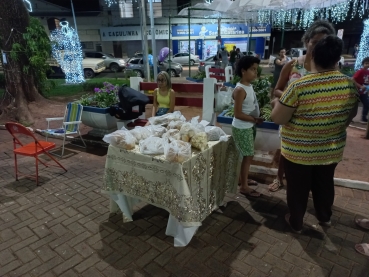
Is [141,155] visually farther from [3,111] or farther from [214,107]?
[3,111]

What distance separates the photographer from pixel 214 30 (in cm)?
2441

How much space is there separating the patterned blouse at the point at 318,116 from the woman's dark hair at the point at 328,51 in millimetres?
94

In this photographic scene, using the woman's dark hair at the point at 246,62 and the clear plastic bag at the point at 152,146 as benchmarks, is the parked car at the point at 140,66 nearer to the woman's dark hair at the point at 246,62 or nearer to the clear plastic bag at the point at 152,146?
the woman's dark hair at the point at 246,62

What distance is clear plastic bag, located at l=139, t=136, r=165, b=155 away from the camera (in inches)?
92.0

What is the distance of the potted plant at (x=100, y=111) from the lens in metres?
5.20

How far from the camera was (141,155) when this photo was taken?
94.6 inches

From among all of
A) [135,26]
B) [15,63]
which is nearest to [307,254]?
[15,63]

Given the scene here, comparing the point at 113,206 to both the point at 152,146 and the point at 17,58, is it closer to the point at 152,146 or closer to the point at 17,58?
the point at 152,146

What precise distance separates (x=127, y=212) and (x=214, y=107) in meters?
2.25

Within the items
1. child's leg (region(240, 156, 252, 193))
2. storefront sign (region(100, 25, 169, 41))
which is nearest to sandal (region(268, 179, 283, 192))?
child's leg (region(240, 156, 252, 193))

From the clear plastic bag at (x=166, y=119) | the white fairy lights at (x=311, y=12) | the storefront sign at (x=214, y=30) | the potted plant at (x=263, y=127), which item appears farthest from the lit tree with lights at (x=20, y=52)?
the storefront sign at (x=214, y=30)

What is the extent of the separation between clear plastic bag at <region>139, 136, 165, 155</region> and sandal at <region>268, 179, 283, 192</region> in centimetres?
187

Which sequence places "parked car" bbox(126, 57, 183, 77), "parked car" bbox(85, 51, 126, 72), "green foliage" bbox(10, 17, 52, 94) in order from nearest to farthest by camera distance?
"green foliage" bbox(10, 17, 52, 94) < "parked car" bbox(126, 57, 183, 77) < "parked car" bbox(85, 51, 126, 72)

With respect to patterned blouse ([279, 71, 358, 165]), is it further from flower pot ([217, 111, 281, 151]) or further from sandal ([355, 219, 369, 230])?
flower pot ([217, 111, 281, 151])
